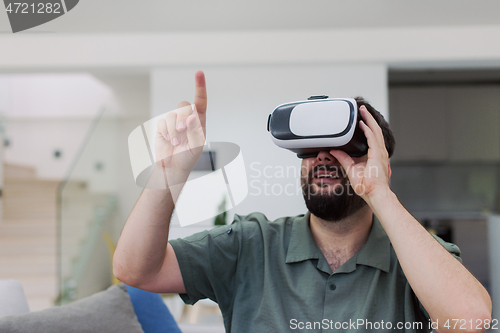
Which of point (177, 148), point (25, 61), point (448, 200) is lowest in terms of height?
point (448, 200)

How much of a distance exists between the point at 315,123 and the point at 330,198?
0.85 feet

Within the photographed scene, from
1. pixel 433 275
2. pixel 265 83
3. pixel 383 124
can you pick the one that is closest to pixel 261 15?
pixel 265 83

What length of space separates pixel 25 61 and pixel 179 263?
2662mm

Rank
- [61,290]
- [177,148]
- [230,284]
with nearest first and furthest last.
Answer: [177,148] → [230,284] → [61,290]

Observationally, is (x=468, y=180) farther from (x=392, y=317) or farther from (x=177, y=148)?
(x=177, y=148)

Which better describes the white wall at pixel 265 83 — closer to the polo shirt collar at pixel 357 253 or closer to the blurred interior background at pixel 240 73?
the blurred interior background at pixel 240 73

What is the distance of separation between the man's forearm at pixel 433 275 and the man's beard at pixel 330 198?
138 millimetres

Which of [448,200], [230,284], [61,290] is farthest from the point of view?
[448,200]

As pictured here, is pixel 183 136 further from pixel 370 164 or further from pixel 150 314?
pixel 150 314

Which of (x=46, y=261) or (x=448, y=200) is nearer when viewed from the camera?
(x=46, y=261)

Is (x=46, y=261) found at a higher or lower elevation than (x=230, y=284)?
lower

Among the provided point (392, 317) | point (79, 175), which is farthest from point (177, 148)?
point (79, 175)

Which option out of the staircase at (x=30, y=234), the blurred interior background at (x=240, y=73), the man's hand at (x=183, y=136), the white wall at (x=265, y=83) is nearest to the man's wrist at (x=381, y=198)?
the man's hand at (x=183, y=136)

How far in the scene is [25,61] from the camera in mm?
2879
